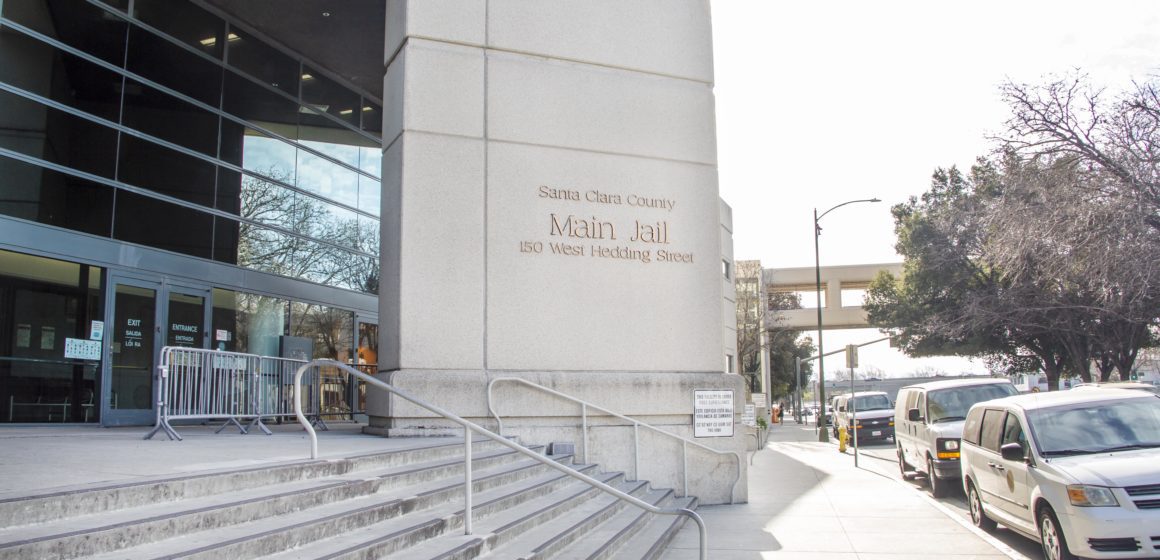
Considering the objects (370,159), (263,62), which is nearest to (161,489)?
(263,62)

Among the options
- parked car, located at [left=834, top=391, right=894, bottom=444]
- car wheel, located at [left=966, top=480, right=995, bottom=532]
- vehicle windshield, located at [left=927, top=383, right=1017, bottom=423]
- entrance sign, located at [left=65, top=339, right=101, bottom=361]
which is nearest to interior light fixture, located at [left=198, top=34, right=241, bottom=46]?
entrance sign, located at [left=65, top=339, right=101, bottom=361]

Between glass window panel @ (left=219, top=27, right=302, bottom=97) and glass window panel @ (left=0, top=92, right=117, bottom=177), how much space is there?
12.3 ft

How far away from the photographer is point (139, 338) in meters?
14.1

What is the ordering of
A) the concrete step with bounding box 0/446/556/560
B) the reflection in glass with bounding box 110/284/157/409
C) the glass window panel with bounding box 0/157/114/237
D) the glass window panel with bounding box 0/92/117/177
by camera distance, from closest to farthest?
the concrete step with bounding box 0/446/556/560 < the glass window panel with bounding box 0/157/114/237 < the glass window panel with bounding box 0/92/117/177 < the reflection in glass with bounding box 110/284/157/409

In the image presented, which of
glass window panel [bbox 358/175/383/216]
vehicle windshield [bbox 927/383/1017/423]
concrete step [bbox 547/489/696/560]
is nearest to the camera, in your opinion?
concrete step [bbox 547/489/696/560]

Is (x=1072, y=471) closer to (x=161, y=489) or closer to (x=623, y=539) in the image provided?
(x=623, y=539)

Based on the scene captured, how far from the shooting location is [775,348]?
67.4 metres

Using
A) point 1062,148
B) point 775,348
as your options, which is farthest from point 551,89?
point 775,348

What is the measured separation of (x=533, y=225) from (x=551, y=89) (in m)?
2.08

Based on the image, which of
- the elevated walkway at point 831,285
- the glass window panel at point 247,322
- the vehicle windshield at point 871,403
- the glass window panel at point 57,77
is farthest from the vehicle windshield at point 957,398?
the elevated walkway at point 831,285

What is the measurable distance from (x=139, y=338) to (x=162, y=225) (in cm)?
199

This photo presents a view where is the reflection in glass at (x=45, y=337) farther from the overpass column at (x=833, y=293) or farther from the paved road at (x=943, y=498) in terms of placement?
the overpass column at (x=833, y=293)

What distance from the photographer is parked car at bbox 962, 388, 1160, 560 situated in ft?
24.7

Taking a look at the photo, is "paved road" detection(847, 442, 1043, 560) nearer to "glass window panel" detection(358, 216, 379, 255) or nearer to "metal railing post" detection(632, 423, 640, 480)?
"metal railing post" detection(632, 423, 640, 480)
